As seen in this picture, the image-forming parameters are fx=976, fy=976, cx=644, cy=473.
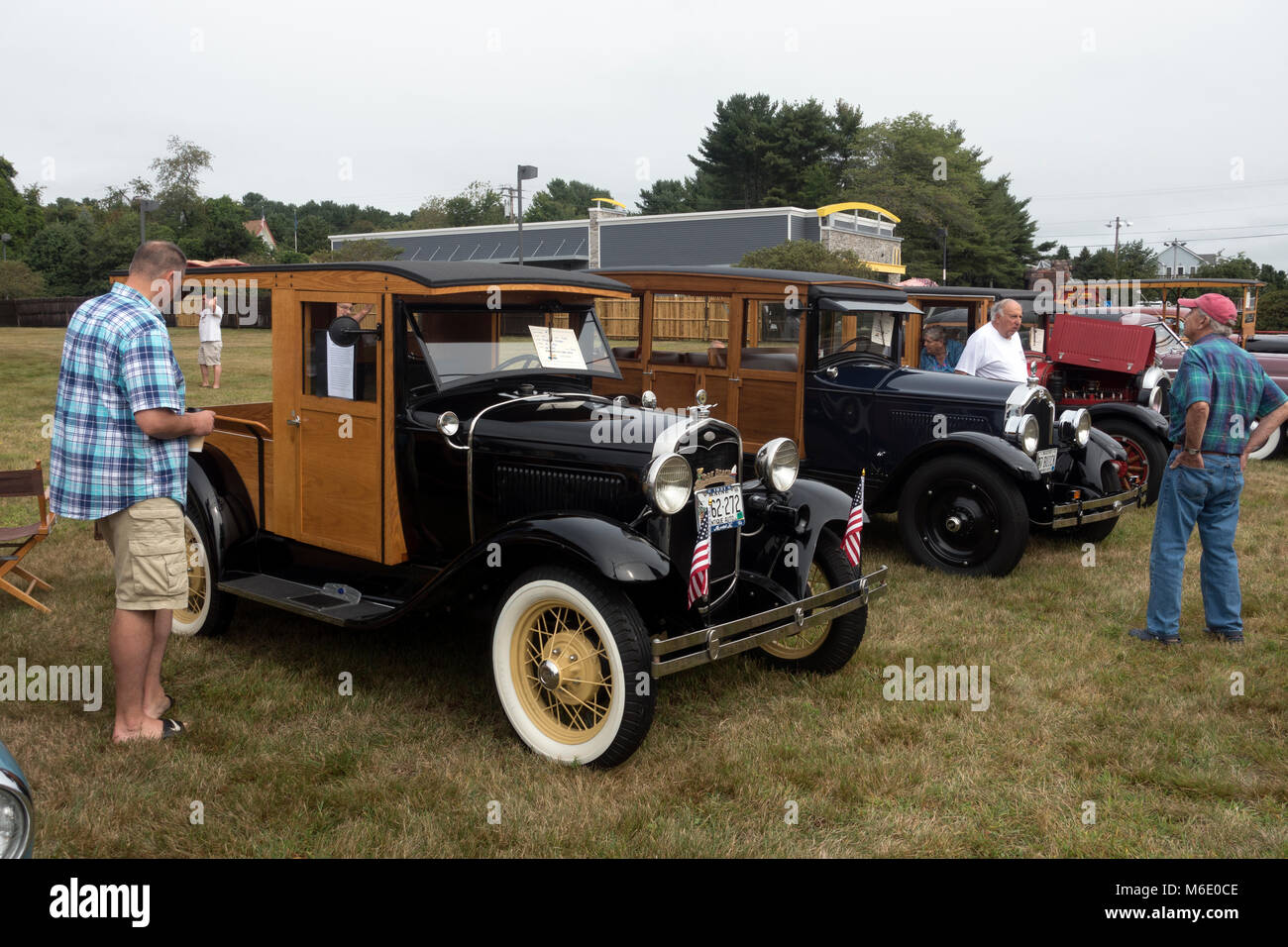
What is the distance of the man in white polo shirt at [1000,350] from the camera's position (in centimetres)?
752

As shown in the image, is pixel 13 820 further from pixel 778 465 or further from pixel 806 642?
pixel 806 642

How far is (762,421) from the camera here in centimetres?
749

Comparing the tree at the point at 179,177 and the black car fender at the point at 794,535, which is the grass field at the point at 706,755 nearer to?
the black car fender at the point at 794,535

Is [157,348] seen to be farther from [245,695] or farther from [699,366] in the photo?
[699,366]

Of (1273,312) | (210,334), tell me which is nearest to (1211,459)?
(210,334)

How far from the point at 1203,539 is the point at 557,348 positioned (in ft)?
11.8

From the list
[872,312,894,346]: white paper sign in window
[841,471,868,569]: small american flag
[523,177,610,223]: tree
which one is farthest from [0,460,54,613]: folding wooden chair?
[523,177,610,223]: tree

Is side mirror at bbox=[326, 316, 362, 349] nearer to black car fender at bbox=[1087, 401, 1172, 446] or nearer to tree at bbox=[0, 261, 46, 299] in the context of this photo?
black car fender at bbox=[1087, 401, 1172, 446]

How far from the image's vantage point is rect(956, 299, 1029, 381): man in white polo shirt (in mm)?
7520

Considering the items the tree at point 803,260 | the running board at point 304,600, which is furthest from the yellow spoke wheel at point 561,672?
the tree at point 803,260

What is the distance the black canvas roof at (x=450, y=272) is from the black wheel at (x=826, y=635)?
1815 millimetres

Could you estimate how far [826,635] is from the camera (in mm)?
4719

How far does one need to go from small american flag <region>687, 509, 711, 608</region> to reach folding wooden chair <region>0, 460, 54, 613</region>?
3.82 m

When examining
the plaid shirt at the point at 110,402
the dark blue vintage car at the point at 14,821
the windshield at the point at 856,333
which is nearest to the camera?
the dark blue vintage car at the point at 14,821
